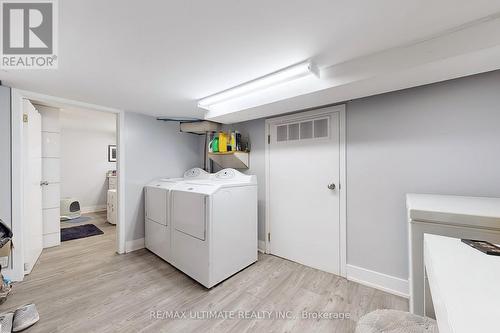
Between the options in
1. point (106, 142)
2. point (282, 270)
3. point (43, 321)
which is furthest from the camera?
point (106, 142)

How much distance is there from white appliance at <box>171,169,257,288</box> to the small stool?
4.87 feet

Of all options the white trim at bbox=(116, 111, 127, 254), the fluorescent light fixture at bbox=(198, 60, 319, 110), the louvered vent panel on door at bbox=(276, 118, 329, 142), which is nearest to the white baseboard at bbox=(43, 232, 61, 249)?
the white trim at bbox=(116, 111, 127, 254)

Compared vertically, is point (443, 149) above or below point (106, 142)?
below

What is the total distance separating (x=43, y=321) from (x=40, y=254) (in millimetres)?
1761

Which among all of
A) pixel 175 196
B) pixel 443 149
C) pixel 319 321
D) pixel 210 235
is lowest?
pixel 319 321

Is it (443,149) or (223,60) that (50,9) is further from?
(443,149)

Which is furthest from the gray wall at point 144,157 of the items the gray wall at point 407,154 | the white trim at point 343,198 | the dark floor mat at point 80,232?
the gray wall at point 407,154

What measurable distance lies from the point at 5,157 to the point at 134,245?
1.79 meters

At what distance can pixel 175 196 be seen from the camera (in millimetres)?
2459

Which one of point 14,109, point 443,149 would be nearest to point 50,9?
point 14,109

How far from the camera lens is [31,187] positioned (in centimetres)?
235

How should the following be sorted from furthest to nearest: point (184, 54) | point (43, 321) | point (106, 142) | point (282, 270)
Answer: point (106, 142) < point (282, 270) < point (43, 321) < point (184, 54)

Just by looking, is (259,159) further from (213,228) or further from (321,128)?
A: (213,228)

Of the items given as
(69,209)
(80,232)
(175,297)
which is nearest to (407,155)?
(175,297)
